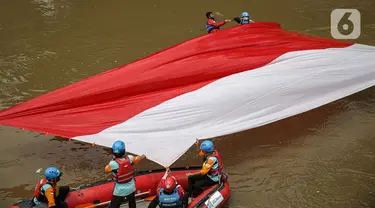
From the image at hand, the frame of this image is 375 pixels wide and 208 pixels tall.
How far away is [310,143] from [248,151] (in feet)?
4.46

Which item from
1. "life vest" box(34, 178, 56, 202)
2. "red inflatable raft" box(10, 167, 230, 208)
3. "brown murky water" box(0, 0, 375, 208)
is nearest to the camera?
"life vest" box(34, 178, 56, 202)

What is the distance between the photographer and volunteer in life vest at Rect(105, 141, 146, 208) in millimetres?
7254

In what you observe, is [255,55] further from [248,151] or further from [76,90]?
[76,90]

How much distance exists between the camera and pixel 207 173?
787cm

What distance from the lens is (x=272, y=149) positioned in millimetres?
9820

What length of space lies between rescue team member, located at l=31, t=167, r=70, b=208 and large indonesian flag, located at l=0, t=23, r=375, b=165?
42.8 inches

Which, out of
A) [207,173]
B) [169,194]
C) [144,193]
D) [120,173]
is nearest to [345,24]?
[207,173]

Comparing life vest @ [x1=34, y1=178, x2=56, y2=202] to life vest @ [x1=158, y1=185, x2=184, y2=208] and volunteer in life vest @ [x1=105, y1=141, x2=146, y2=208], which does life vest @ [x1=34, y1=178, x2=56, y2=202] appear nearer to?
volunteer in life vest @ [x1=105, y1=141, x2=146, y2=208]

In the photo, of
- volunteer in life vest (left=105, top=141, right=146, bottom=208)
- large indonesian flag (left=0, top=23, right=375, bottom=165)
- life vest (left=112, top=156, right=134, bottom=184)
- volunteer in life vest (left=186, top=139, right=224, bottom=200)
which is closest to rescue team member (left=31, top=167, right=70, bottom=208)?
volunteer in life vest (left=105, top=141, right=146, bottom=208)

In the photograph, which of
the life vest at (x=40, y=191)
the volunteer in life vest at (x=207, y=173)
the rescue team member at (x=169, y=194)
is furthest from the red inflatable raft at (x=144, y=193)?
the rescue team member at (x=169, y=194)

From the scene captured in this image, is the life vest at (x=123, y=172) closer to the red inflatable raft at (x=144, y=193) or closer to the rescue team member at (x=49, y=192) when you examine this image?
the red inflatable raft at (x=144, y=193)

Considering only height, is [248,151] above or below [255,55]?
below

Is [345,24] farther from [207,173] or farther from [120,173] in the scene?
[120,173]

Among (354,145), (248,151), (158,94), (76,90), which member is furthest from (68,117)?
(354,145)
